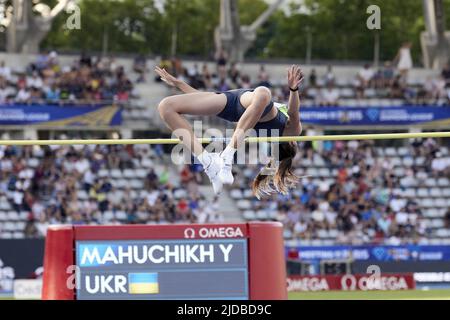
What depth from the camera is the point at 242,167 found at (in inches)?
979

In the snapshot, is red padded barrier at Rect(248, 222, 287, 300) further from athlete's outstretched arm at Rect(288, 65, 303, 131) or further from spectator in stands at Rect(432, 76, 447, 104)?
spectator in stands at Rect(432, 76, 447, 104)

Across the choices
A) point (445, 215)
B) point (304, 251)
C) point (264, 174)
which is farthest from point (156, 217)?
point (264, 174)

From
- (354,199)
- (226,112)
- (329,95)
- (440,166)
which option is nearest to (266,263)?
(226,112)

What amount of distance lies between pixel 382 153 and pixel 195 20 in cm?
2075

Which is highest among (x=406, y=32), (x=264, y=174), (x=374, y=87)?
(x=406, y=32)

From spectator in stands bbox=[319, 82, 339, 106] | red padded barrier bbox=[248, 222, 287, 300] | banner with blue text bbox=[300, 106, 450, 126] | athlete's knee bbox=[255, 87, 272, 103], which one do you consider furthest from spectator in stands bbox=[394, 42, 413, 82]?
athlete's knee bbox=[255, 87, 272, 103]

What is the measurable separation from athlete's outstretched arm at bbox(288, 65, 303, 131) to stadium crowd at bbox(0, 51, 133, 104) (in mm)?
14429

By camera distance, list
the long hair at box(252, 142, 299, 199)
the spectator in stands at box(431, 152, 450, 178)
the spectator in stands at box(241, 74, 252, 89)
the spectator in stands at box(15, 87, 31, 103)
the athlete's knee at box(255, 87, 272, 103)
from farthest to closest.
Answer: the spectator in stands at box(241, 74, 252, 89) → the spectator in stands at box(431, 152, 450, 178) → the spectator in stands at box(15, 87, 31, 103) → the long hair at box(252, 142, 299, 199) → the athlete's knee at box(255, 87, 272, 103)

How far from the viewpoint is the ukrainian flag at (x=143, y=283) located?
12.9 m

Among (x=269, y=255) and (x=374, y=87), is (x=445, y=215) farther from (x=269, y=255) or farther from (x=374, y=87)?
(x=269, y=255)

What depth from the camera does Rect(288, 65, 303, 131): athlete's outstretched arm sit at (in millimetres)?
9678

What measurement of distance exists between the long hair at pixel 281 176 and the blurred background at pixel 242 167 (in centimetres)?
939

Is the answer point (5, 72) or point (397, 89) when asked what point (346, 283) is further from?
point (5, 72)

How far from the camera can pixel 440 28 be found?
28.5 metres
